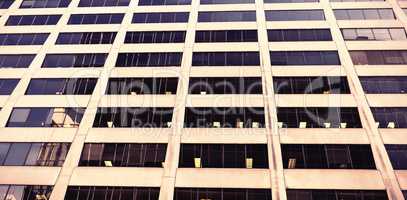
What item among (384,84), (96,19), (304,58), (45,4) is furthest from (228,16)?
(45,4)

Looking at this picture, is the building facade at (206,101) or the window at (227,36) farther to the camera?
the window at (227,36)

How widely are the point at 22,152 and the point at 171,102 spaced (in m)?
13.6

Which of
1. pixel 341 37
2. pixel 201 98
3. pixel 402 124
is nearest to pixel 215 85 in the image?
pixel 201 98

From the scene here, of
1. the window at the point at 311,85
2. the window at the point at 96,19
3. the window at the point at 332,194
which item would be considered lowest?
the window at the point at 332,194

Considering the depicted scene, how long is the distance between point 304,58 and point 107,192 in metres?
21.9

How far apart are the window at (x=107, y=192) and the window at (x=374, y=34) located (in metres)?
24.8

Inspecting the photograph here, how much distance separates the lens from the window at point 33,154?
24.6 meters

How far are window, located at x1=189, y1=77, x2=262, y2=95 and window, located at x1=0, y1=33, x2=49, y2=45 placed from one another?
18902 millimetres

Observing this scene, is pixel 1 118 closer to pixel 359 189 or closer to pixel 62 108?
pixel 62 108

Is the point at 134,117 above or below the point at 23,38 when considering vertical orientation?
below

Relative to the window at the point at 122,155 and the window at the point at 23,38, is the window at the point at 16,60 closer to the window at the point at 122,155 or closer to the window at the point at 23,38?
the window at the point at 23,38

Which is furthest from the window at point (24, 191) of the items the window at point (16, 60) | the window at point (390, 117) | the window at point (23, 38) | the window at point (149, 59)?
the window at point (390, 117)

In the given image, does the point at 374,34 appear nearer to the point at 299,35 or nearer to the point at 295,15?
the point at 299,35

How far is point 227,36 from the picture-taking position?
1231 inches
